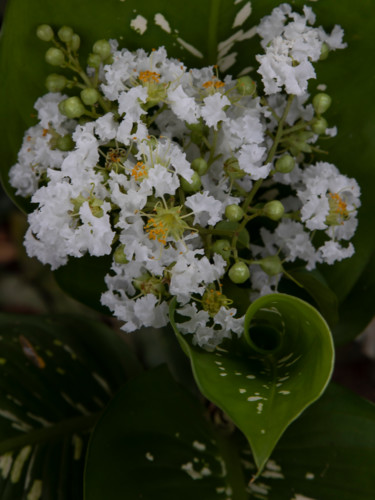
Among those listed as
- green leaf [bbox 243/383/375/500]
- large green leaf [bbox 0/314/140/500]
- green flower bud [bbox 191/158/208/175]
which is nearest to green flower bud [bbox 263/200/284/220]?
green flower bud [bbox 191/158/208/175]

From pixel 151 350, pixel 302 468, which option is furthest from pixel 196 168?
pixel 151 350

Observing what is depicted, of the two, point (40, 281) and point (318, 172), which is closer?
point (318, 172)

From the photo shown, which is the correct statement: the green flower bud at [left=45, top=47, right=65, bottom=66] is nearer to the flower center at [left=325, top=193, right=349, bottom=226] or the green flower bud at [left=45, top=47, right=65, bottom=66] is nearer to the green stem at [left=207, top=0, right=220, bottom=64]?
the green stem at [left=207, top=0, right=220, bottom=64]

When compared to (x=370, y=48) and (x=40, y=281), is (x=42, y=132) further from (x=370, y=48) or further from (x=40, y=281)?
(x=40, y=281)

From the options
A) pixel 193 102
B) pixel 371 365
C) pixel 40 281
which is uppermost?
pixel 193 102

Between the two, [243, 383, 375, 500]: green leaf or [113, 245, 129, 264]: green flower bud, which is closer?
A: [113, 245, 129, 264]: green flower bud

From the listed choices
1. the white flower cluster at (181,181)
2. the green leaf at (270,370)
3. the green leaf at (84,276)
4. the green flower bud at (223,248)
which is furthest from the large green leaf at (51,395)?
the green flower bud at (223,248)

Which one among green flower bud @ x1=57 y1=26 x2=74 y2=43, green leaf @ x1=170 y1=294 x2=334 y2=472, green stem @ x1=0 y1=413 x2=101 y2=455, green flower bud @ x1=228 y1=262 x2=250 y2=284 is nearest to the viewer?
green leaf @ x1=170 y1=294 x2=334 y2=472
